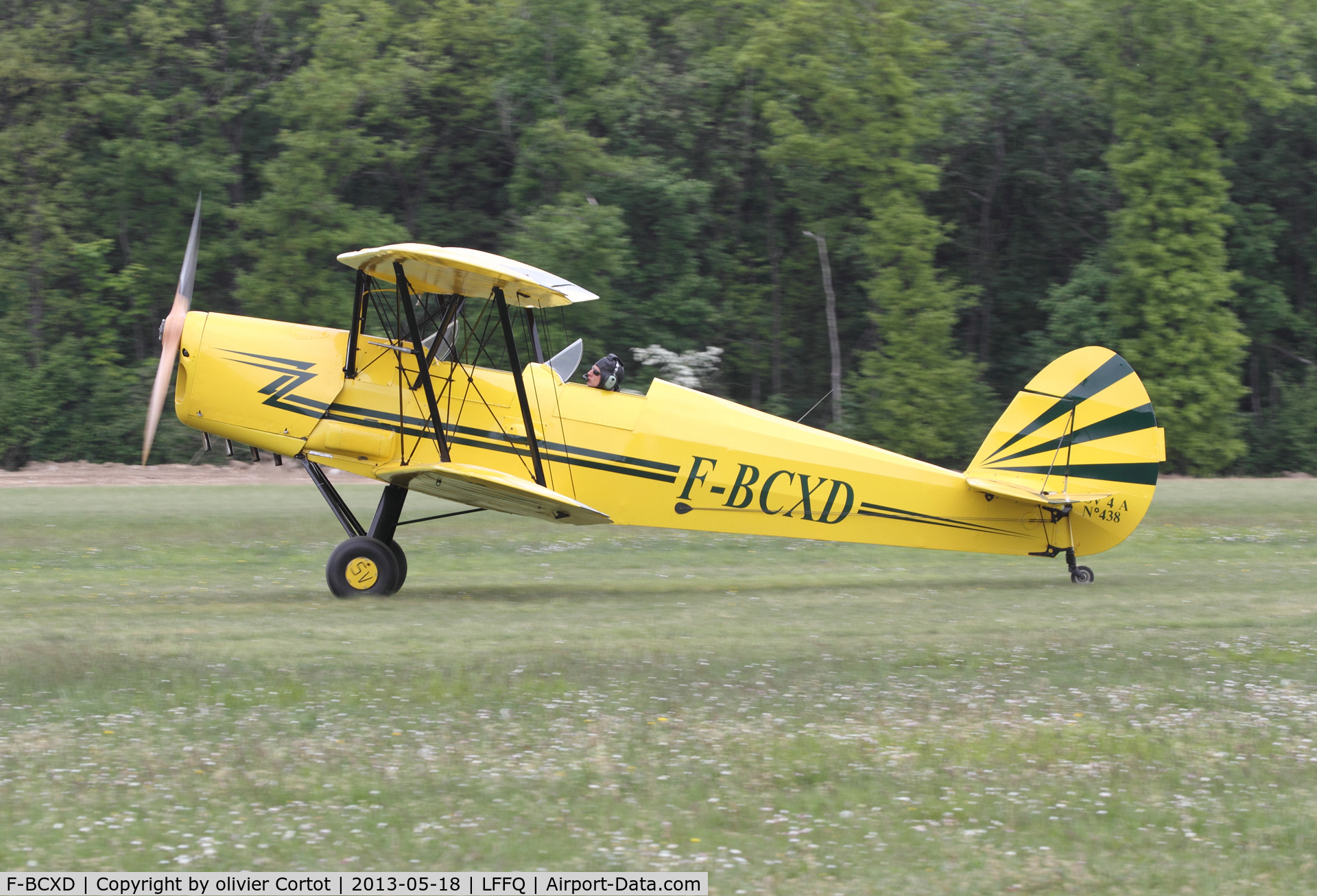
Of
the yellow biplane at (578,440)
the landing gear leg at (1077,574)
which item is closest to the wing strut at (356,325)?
the yellow biplane at (578,440)

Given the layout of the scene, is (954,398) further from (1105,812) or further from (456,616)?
(1105,812)

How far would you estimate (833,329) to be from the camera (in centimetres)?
3241

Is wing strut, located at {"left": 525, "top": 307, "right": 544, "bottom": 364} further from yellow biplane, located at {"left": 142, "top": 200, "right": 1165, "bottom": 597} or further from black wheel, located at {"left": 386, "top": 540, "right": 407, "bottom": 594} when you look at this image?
black wheel, located at {"left": 386, "top": 540, "right": 407, "bottom": 594}

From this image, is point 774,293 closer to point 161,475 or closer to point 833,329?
point 833,329

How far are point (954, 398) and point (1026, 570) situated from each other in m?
16.9

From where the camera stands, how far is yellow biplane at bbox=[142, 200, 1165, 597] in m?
11.3

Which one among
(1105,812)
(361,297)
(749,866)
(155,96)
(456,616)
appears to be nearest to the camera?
(749,866)

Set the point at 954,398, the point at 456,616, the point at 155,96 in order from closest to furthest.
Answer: the point at 456,616, the point at 954,398, the point at 155,96

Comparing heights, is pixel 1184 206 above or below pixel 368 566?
above

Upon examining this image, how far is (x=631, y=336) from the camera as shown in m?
30.7

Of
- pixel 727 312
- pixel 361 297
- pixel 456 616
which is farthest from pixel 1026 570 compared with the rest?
pixel 727 312

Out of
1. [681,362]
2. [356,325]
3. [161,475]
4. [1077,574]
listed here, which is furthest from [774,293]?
[356,325]

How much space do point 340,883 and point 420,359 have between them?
670cm

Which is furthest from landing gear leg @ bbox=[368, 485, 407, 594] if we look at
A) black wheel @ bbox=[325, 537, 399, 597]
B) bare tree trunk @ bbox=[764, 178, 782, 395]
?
bare tree trunk @ bbox=[764, 178, 782, 395]
